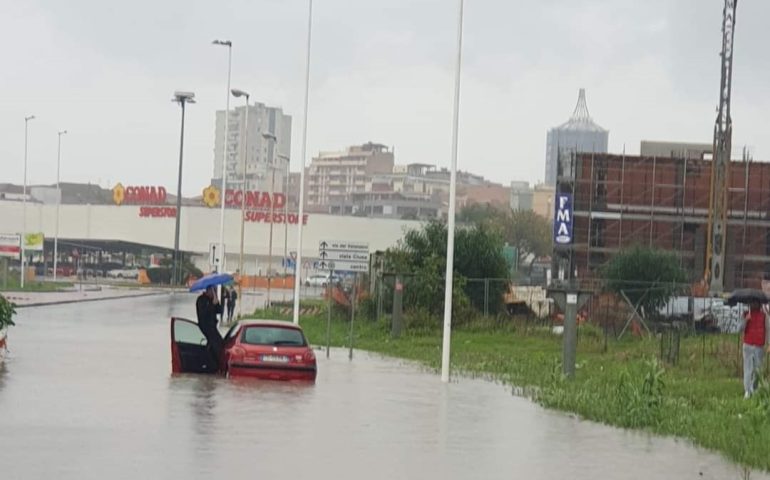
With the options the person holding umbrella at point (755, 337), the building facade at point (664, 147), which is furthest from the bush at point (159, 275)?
the person holding umbrella at point (755, 337)

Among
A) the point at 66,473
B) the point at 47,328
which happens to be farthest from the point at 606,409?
the point at 47,328

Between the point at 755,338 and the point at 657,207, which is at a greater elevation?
the point at 657,207

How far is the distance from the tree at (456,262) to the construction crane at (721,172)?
16248 mm

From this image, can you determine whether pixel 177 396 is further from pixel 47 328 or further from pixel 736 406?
pixel 47 328

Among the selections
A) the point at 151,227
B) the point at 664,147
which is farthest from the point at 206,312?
the point at 151,227

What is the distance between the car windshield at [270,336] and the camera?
82.4 feet

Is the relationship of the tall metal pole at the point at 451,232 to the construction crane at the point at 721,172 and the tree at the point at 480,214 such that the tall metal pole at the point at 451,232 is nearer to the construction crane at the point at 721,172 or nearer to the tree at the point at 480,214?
the construction crane at the point at 721,172

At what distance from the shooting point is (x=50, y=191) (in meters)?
166

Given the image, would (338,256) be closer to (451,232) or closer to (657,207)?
(451,232)

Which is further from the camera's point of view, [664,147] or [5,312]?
[664,147]

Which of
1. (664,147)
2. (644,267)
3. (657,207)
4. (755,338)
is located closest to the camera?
(755,338)

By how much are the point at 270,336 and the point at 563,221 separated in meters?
47.3

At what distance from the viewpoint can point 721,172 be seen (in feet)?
223

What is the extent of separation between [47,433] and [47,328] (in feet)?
93.1
